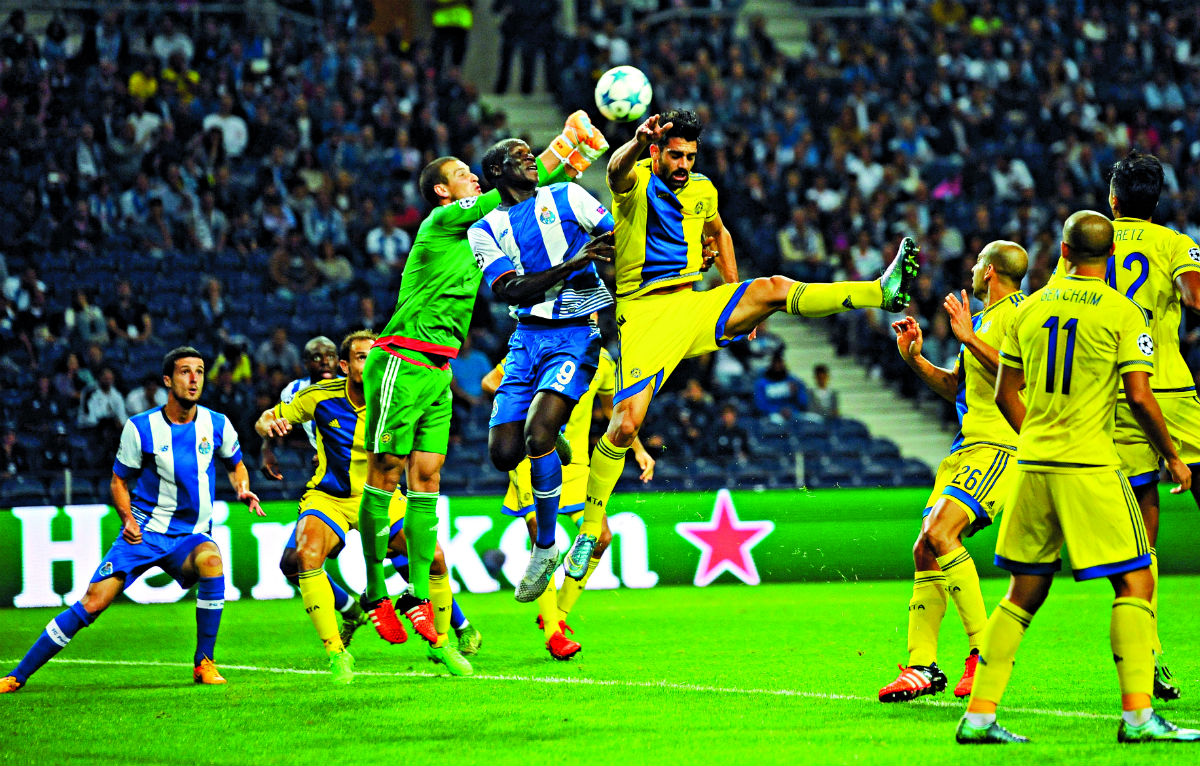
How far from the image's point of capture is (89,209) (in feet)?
62.2

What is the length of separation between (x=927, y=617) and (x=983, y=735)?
5.23 feet

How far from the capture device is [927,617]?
25.8ft

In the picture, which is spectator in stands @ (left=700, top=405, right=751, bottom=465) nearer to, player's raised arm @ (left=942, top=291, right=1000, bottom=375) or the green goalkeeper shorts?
the green goalkeeper shorts

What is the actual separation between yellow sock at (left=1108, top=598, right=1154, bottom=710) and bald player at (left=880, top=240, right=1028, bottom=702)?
1520mm

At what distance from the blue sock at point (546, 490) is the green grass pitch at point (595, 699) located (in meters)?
0.96

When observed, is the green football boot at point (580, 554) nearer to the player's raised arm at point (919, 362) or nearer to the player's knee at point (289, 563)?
the player's knee at point (289, 563)

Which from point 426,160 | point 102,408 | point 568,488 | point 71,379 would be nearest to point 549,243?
point 568,488

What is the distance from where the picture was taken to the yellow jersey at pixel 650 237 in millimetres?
9289

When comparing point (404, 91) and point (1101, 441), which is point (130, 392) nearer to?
point (404, 91)

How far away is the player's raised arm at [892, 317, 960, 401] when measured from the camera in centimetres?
782

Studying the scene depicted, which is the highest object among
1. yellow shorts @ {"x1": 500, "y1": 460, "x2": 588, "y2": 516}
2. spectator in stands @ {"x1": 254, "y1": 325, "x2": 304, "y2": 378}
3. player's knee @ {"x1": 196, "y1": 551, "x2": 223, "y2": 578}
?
yellow shorts @ {"x1": 500, "y1": 460, "x2": 588, "y2": 516}

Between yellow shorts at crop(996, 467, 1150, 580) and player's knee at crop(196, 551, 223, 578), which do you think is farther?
player's knee at crop(196, 551, 223, 578)

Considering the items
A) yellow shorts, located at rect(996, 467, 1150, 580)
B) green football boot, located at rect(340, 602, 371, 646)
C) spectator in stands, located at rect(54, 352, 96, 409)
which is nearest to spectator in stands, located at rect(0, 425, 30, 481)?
spectator in stands, located at rect(54, 352, 96, 409)

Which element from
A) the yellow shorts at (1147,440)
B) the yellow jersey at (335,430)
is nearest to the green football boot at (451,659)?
Result: the yellow jersey at (335,430)
